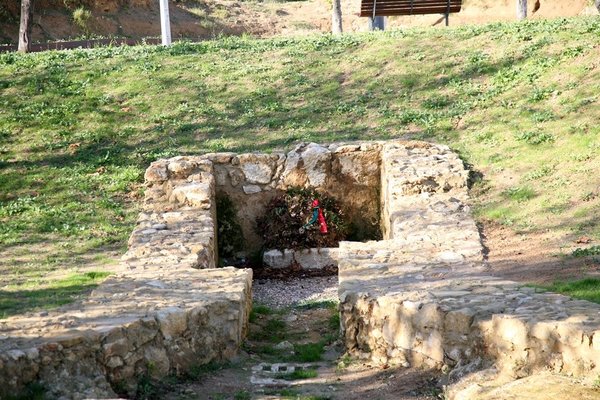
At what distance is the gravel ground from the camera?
1137cm

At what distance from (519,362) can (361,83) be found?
9955mm

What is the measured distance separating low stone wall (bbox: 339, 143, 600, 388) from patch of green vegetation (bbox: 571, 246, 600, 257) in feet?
2.97

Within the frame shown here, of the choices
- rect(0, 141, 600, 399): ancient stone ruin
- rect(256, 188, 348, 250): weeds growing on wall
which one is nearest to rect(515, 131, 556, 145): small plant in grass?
rect(0, 141, 600, 399): ancient stone ruin

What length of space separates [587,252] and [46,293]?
510 cm

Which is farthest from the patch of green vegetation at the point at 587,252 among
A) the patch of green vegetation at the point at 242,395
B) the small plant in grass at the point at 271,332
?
the patch of green vegetation at the point at 242,395

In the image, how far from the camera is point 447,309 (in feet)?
24.6

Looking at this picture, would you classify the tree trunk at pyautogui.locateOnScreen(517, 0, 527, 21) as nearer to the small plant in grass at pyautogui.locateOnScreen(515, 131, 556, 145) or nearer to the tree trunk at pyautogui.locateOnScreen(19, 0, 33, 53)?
the small plant in grass at pyautogui.locateOnScreen(515, 131, 556, 145)

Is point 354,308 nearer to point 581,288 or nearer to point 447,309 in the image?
point 447,309

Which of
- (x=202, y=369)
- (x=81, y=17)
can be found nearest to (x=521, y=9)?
(x=81, y=17)

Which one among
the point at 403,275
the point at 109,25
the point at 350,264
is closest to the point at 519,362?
A: the point at 403,275

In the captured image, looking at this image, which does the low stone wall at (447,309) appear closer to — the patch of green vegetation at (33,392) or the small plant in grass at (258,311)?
the small plant in grass at (258,311)

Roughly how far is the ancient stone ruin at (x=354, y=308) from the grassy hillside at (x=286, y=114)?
2.46ft

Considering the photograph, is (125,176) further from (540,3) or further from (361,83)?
(540,3)

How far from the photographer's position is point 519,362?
6758mm
